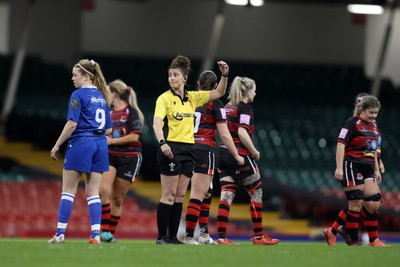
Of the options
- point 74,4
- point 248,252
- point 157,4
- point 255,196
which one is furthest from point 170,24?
point 248,252

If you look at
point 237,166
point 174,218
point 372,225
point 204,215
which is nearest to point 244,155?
point 237,166

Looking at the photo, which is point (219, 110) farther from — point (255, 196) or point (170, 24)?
point (170, 24)

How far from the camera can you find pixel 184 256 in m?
11.7

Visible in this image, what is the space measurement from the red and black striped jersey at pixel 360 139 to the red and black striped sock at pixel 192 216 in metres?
2.06

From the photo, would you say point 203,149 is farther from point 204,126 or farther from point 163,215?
point 163,215

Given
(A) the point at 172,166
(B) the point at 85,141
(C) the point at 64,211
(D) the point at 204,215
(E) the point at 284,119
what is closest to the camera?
(C) the point at 64,211

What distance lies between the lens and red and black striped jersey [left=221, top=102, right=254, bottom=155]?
1484 cm

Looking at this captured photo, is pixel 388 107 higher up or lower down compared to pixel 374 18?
lower down

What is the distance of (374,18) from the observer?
36.4 metres

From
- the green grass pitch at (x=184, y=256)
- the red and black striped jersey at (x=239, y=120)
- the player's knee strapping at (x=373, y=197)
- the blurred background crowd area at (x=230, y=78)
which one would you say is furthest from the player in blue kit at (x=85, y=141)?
the blurred background crowd area at (x=230, y=78)

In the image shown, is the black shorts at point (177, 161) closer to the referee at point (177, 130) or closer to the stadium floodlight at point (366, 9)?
the referee at point (177, 130)

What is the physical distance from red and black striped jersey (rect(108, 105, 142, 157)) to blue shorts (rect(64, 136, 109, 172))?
2166mm

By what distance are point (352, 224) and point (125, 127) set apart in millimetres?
3258

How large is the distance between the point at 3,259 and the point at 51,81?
821 inches
